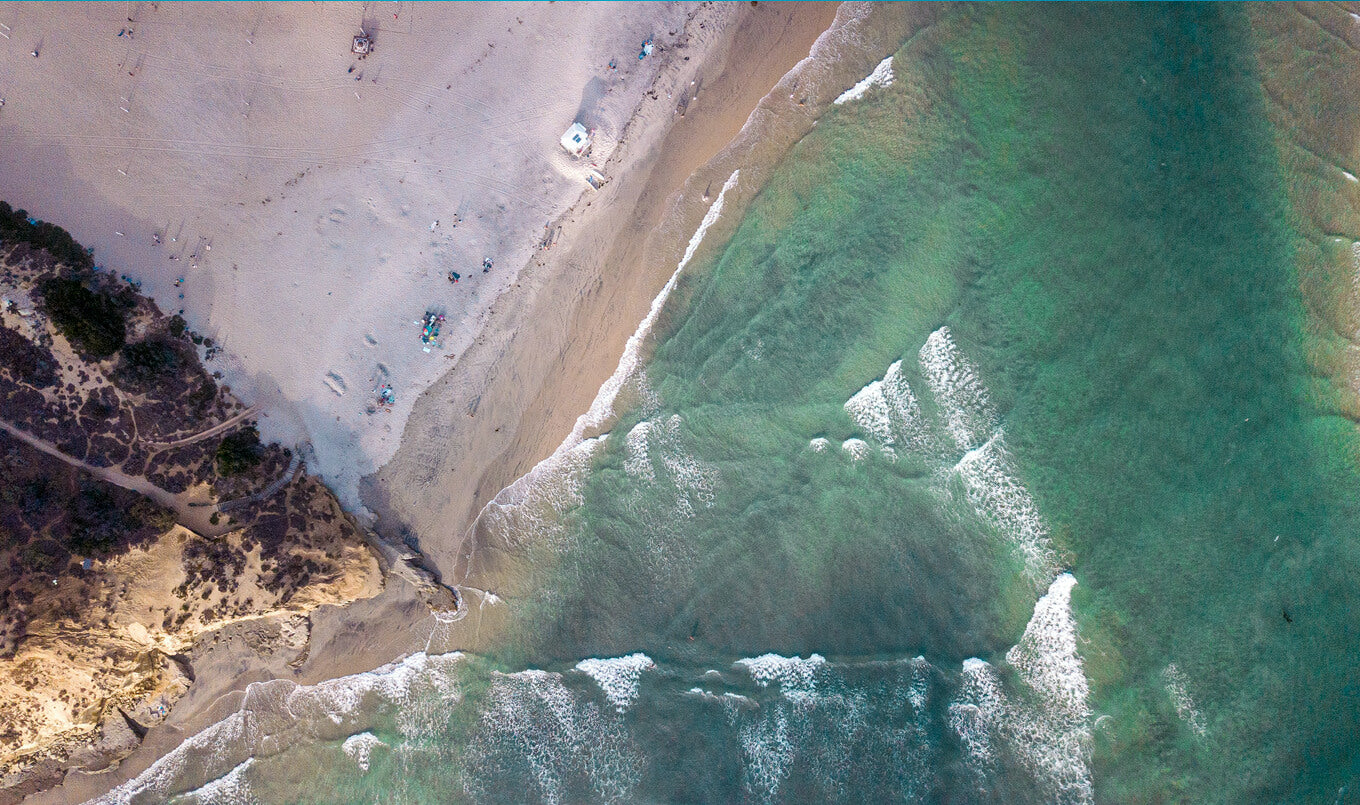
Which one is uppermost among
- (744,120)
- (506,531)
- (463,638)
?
(744,120)

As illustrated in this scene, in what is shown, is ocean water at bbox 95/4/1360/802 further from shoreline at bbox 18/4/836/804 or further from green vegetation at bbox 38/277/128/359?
green vegetation at bbox 38/277/128/359

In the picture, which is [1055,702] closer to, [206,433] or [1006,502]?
[1006,502]

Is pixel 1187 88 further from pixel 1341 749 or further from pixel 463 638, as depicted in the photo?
pixel 463 638

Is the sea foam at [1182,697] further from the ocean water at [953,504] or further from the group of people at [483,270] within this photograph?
the group of people at [483,270]

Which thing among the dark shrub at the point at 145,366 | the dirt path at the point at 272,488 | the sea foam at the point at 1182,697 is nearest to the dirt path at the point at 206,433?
the dark shrub at the point at 145,366

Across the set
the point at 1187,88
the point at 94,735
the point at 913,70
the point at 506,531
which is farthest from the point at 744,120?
the point at 94,735

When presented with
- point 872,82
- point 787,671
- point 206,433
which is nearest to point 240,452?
point 206,433
